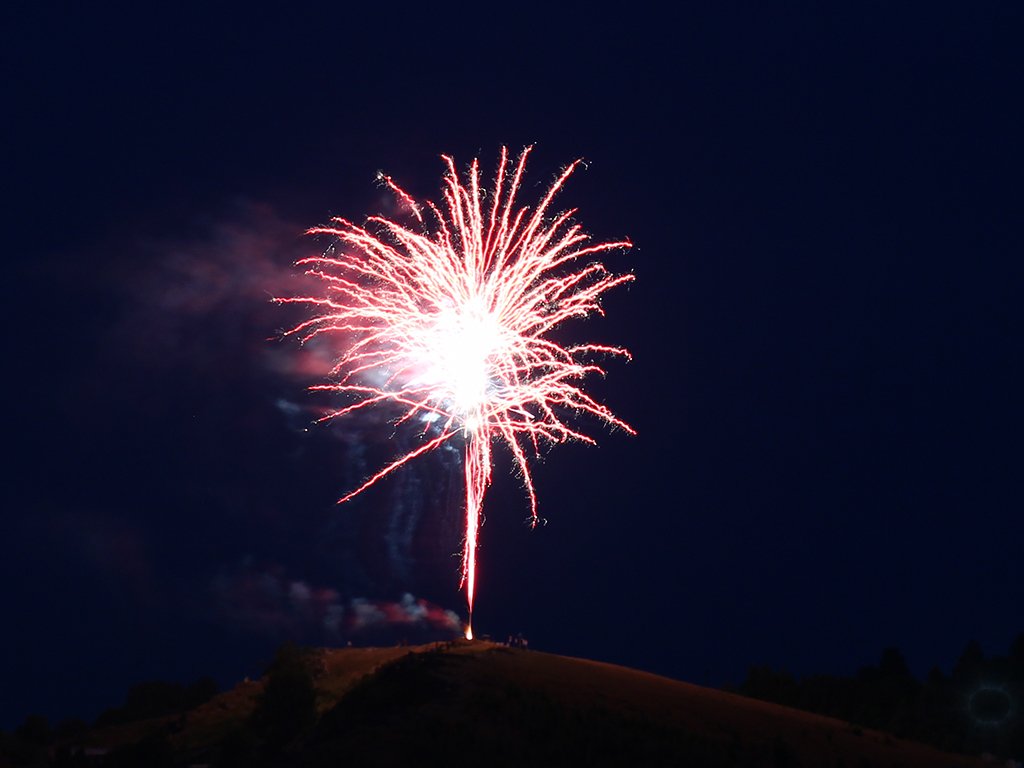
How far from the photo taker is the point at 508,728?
2511 centimetres

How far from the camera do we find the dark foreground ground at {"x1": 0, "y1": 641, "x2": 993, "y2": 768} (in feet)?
78.8

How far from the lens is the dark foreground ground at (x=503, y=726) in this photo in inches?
945

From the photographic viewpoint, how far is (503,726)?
82.6 feet

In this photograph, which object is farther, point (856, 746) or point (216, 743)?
Answer: point (216, 743)

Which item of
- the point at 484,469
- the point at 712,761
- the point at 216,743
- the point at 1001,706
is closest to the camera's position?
the point at 712,761

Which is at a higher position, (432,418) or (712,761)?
(432,418)

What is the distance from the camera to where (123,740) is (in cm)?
3894

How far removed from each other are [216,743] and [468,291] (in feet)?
59.4

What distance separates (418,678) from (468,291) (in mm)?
13947

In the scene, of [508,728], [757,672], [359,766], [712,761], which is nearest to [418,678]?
[508,728]

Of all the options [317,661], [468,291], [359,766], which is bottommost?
[359,766]

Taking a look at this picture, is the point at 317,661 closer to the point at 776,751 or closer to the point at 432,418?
the point at 432,418

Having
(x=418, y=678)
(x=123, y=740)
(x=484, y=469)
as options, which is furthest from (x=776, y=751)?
→ (x=123, y=740)

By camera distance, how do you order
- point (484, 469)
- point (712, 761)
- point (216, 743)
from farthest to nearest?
point (484, 469) < point (216, 743) < point (712, 761)
